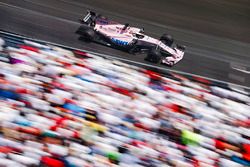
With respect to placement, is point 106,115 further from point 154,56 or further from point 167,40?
point 167,40

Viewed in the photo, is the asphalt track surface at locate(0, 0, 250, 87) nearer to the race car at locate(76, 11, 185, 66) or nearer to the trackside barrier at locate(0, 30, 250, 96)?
the race car at locate(76, 11, 185, 66)

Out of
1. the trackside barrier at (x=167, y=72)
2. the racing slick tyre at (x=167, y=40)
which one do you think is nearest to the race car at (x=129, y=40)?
the racing slick tyre at (x=167, y=40)

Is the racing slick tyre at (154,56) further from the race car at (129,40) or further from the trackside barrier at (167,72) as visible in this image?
the trackside barrier at (167,72)

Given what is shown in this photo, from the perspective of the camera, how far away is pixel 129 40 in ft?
49.5

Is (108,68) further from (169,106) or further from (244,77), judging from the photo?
(244,77)

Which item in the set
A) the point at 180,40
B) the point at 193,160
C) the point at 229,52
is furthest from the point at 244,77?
the point at 193,160

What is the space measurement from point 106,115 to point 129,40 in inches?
203

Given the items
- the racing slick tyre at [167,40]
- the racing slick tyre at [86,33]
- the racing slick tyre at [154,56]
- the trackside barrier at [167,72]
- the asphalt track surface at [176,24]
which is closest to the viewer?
the trackside barrier at [167,72]

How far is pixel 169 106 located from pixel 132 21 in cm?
682

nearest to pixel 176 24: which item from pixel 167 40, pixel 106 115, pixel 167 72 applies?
pixel 167 40

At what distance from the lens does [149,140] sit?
10141mm

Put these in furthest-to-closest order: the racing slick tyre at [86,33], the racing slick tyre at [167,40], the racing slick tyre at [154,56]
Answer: the racing slick tyre at [167,40] → the racing slick tyre at [86,33] → the racing slick tyre at [154,56]

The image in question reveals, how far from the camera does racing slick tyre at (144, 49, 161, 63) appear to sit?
14.8 metres

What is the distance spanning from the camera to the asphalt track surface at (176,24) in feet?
50.7
